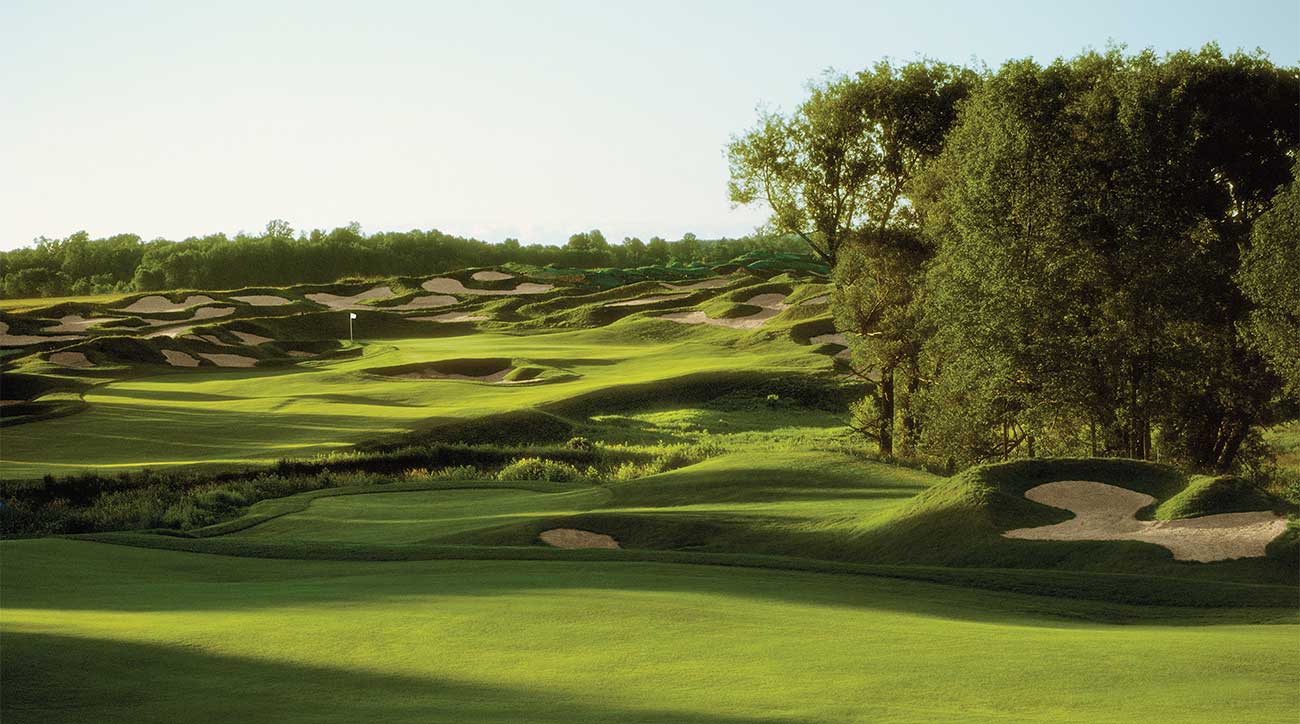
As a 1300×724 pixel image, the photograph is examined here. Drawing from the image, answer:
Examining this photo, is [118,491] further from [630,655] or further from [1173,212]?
[1173,212]

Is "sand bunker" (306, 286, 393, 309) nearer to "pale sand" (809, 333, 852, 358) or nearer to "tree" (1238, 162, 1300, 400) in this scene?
"pale sand" (809, 333, 852, 358)

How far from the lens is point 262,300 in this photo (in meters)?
81.1

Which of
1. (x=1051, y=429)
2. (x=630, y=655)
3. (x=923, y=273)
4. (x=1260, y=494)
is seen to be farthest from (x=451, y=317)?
(x=630, y=655)

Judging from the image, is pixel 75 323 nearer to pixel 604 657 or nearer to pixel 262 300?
pixel 262 300

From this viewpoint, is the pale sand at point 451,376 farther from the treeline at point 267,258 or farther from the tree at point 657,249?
the tree at point 657,249

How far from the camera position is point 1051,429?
26.9 metres

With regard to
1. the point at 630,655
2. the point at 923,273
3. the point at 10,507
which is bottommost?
the point at 10,507

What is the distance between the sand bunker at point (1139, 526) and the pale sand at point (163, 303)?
69.0 m

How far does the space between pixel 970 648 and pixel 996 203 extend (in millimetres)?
19576

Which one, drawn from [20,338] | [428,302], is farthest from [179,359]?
[428,302]

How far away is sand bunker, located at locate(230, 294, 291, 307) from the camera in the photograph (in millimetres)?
79431

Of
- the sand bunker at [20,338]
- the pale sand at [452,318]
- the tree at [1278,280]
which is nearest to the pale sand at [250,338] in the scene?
the sand bunker at [20,338]

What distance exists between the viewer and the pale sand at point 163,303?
75.5 meters

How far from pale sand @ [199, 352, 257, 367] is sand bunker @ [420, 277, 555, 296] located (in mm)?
31827
